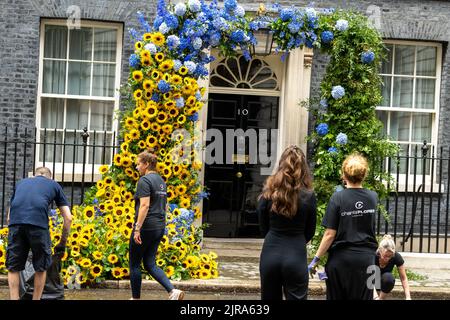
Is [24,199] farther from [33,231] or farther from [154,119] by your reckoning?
[154,119]

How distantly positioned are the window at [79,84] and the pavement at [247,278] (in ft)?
8.28

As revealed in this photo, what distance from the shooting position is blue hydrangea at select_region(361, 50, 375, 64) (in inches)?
439

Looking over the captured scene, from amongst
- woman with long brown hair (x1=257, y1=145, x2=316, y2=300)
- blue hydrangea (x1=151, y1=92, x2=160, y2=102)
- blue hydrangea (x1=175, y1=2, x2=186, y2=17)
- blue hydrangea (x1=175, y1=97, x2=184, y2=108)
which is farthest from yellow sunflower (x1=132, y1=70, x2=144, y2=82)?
woman with long brown hair (x1=257, y1=145, x2=316, y2=300)

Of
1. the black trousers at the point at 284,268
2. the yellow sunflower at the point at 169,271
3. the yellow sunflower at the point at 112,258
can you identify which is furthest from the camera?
the yellow sunflower at the point at 169,271

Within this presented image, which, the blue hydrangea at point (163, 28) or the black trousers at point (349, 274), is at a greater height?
the blue hydrangea at point (163, 28)

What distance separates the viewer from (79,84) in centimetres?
1309

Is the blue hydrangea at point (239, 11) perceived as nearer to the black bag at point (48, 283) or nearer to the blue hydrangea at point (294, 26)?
the blue hydrangea at point (294, 26)

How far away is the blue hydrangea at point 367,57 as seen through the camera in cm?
1114

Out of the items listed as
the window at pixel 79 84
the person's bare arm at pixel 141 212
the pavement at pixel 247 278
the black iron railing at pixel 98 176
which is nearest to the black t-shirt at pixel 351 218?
the person's bare arm at pixel 141 212

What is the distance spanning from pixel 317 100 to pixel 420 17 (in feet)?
8.48

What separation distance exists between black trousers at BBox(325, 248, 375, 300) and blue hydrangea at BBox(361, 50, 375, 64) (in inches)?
197

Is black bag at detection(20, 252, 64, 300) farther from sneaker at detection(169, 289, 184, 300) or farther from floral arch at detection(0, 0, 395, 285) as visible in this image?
floral arch at detection(0, 0, 395, 285)

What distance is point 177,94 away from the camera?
10.9m
